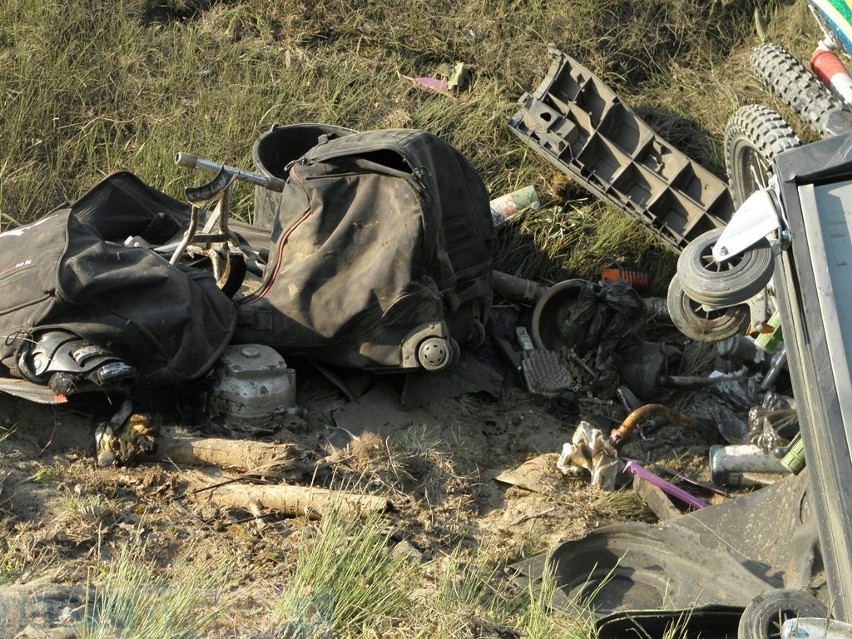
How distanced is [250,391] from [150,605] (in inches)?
58.8

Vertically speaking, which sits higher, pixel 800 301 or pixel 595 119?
pixel 800 301

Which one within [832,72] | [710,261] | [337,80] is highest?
[710,261]

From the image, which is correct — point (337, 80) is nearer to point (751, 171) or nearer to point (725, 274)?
point (751, 171)

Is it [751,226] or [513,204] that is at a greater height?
[751,226]

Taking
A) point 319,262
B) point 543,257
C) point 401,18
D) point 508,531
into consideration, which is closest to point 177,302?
point 319,262

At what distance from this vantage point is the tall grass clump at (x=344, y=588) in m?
2.80

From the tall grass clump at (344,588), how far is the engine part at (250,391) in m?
1.01

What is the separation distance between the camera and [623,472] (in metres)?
4.16

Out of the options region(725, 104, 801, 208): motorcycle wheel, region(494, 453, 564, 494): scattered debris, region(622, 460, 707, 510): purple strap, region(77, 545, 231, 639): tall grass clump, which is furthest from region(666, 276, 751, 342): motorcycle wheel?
region(725, 104, 801, 208): motorcycle wheel

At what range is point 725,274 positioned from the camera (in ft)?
7.57

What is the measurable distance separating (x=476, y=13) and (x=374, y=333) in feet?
9.52

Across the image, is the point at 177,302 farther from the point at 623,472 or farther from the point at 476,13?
the point at 476,13

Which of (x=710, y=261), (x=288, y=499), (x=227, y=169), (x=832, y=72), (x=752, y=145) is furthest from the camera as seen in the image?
(x=832, y=72)

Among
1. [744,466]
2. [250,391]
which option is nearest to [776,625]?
[744,466]
